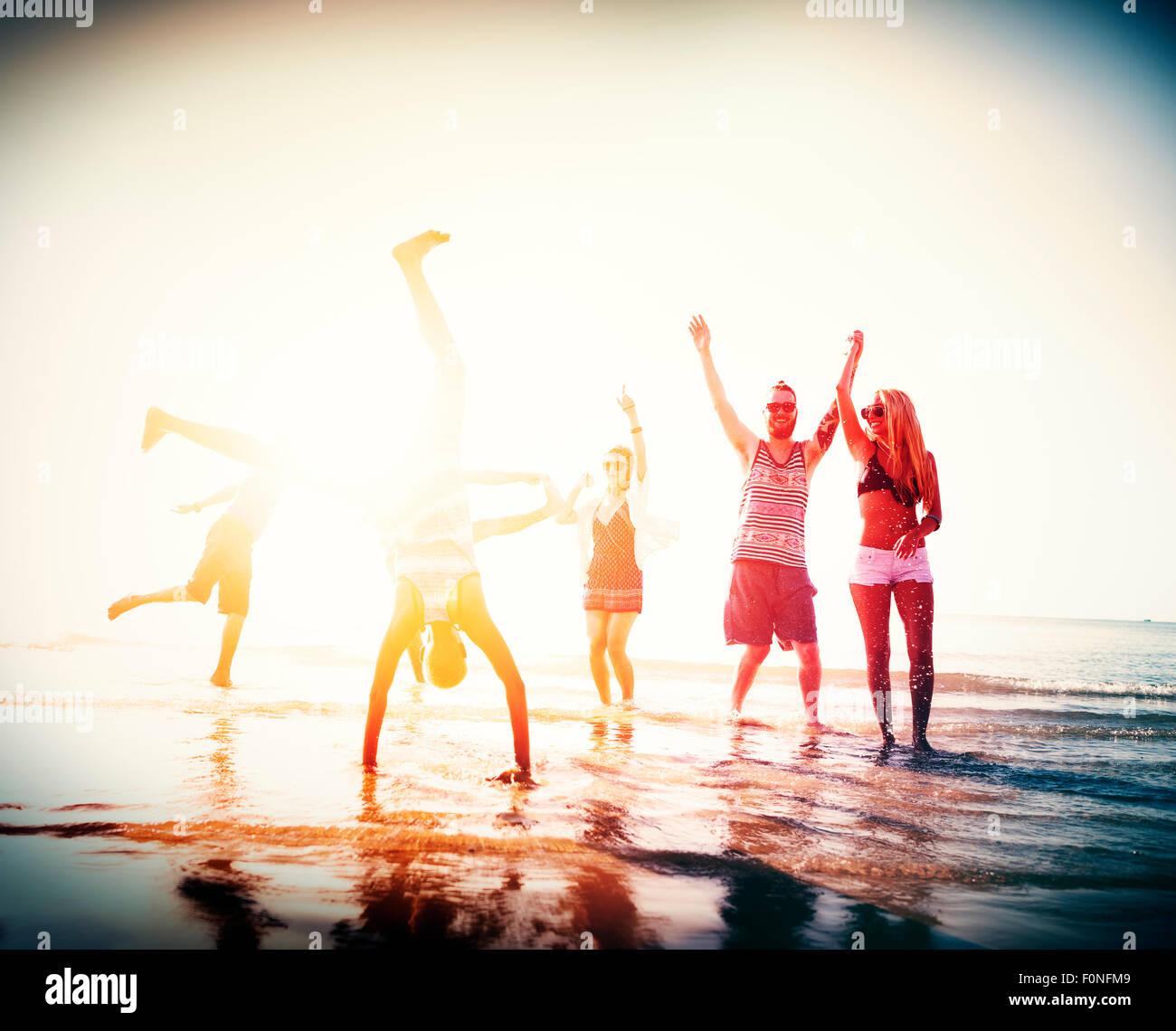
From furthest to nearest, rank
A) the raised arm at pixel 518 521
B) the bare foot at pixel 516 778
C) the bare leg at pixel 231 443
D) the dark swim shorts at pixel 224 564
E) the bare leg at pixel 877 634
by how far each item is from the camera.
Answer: the dark swim shorts at pixel 224 564 < the raised arm at pixel 518 521 < the bare leg at pixel 877 634 < the bare leg at pixel 231 443 < the bare foot at pixel 516 778

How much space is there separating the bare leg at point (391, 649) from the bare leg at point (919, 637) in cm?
372

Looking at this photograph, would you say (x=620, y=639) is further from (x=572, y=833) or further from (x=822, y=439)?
(x=572, y=833)

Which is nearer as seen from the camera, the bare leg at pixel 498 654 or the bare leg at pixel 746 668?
the bare leg at pixel 498 654

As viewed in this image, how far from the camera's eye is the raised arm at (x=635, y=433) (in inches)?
276

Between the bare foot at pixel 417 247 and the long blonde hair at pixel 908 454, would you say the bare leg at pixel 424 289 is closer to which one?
the bare foot at pixel 417 247

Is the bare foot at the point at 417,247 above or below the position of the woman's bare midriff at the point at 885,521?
above

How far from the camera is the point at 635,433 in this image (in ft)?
23.3

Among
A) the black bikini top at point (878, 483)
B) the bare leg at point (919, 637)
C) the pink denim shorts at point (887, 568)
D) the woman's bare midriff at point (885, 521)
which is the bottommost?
the bare leg at point (919, 637)

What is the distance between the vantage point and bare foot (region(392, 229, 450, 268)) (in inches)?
163

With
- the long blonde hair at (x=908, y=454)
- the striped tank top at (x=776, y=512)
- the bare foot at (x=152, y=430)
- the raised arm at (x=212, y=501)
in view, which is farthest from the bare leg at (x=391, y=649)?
the raised arm at (x=212, y=501)

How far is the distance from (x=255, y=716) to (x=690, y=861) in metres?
5.01

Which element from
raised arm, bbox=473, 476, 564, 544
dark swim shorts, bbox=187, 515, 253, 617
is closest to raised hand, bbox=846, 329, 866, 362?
raised arm, bbox=473, 476, 564, 544
